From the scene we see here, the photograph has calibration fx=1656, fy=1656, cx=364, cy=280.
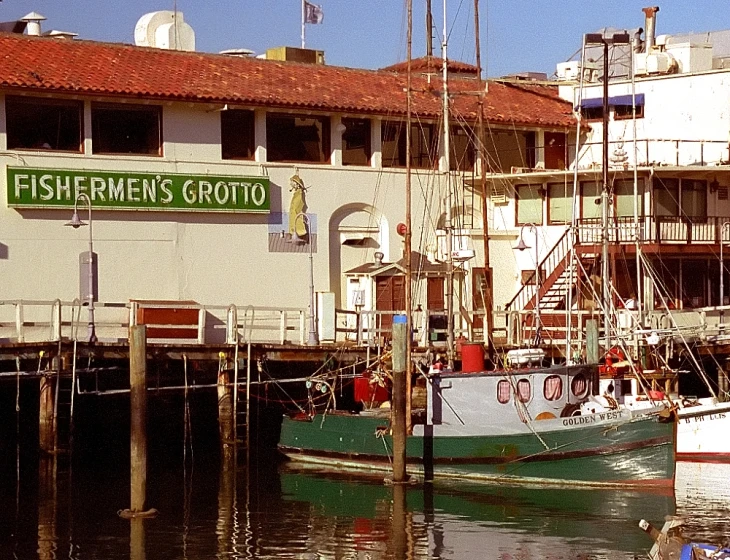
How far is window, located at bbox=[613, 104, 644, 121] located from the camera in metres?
54.6

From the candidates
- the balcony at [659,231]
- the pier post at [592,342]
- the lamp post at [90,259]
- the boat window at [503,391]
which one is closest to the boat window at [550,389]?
the boat window at [503,391]

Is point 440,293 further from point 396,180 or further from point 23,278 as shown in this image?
point 23,278

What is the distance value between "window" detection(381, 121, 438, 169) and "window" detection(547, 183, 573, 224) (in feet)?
13.9

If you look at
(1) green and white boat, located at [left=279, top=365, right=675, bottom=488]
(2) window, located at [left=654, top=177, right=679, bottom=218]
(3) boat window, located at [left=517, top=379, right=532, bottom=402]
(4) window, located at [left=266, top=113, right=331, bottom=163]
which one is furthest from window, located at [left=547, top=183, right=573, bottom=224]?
(3) boat window, located at [left=517, top=379, right=532, bottom=402]

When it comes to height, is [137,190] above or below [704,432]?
above

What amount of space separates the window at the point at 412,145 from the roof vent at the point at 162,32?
278 inches

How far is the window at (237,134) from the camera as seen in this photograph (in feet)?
157

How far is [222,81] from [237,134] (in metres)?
1.59

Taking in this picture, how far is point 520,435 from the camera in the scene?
37.8m

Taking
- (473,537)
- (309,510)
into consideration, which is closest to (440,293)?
(309,510)

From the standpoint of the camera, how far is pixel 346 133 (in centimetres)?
4975

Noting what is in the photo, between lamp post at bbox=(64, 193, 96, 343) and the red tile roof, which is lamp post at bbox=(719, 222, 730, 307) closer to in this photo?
the red tile roof

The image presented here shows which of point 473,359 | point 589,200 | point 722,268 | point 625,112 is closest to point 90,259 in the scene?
point 473,359

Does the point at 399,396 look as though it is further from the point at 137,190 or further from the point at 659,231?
the point at 659,231
